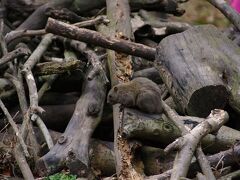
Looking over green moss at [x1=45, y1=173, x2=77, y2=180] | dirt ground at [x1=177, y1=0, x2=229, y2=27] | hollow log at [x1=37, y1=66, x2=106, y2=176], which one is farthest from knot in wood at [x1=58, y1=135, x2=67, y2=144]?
dirt ground at [x1=177, y1=0, x2=229, y2=27]

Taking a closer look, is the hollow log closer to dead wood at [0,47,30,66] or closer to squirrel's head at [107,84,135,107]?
squirrel's head at [107,84,135,107]

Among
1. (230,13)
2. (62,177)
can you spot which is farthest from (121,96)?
(230,13)

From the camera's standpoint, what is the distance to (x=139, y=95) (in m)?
5.12

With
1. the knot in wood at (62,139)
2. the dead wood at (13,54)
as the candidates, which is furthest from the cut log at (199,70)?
the dead wood at (13,54)

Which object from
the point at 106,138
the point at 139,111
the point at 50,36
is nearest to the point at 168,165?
the point at 139,111

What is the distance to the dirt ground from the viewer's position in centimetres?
1186

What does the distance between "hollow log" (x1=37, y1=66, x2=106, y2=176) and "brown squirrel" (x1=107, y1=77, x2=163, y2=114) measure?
16 centimetres

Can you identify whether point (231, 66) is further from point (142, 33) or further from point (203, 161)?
point (142, 33)

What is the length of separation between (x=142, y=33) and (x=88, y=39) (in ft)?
4.14

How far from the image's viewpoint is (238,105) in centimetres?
492

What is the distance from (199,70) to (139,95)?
566 millimetres

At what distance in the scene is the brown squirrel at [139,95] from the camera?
4.82 m

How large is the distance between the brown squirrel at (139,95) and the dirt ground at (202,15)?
6.64 metres

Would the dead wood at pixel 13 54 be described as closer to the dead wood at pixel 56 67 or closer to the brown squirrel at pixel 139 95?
the dead wood at pixel 56 67
